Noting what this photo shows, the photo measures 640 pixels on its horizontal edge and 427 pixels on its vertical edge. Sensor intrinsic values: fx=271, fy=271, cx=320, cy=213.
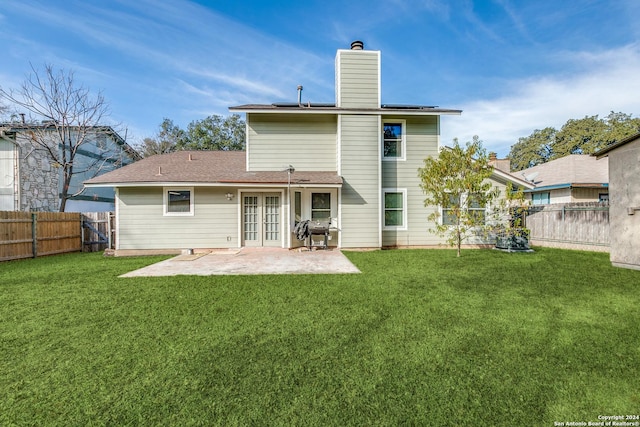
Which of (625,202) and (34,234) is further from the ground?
(625,202)

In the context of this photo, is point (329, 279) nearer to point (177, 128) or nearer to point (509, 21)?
point (509, 21)

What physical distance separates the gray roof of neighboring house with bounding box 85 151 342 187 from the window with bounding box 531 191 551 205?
531 inches

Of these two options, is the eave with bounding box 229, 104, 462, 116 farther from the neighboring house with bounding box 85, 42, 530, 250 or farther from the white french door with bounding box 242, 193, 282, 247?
the white french door with bounding box 242, 193, 282, 247

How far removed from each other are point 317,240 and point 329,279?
15.1ft

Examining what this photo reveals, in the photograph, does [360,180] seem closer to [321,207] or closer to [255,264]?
[321,207]

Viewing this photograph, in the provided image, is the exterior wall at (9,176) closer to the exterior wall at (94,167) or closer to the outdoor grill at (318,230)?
the exterior wall at (94,167)

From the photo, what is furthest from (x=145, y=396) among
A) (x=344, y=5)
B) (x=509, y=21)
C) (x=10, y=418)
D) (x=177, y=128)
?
(x=177, y=128)

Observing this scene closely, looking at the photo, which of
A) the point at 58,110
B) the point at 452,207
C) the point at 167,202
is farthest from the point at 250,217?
the point at 58,110

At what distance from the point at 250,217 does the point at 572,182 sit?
15634mm

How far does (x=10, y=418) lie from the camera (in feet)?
6.15

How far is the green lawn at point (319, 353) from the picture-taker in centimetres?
196

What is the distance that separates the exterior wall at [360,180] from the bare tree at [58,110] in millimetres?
13546

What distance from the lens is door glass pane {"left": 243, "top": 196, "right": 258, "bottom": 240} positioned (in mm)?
10030

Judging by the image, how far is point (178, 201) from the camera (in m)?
9.69
